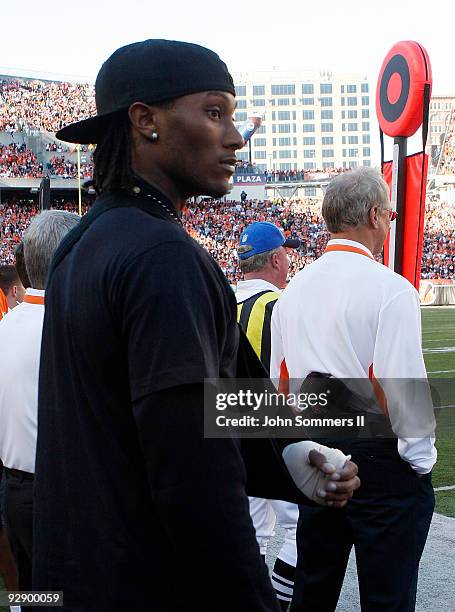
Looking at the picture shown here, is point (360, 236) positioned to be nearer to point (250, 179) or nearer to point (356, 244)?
point (356, 244)

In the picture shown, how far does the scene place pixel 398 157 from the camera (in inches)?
183

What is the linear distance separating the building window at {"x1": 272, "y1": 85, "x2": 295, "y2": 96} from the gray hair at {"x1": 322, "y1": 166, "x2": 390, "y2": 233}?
155421 mm

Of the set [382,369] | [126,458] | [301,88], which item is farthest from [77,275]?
[301,88]

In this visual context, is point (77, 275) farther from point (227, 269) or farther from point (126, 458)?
point (227, 269)

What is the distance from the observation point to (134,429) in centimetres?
138

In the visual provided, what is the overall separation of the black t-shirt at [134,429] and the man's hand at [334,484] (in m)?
0.31

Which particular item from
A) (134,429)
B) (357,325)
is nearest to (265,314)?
(357,325)

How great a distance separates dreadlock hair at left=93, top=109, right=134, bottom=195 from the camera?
1.58m

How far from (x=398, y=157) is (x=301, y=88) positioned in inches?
6076

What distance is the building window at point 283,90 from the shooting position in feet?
504

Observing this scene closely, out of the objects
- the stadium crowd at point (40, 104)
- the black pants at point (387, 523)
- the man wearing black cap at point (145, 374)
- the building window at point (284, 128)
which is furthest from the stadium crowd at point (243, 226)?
the building window at point (284, 128)

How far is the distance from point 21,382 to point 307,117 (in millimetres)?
157734

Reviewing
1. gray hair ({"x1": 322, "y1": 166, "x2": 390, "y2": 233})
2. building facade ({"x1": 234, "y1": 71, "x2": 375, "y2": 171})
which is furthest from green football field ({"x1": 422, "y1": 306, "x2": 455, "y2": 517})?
building facade ({"x1": 234, "y1": 71, "x2": 375, "y2": 171})

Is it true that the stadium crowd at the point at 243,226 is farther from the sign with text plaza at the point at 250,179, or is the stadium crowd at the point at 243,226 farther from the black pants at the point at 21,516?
the black pants at the point at 21,516
